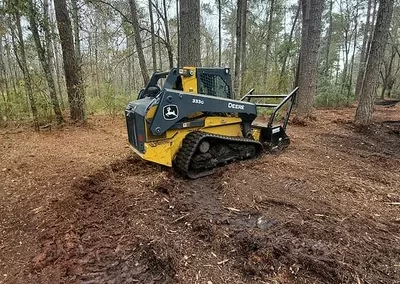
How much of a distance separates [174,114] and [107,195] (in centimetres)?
156

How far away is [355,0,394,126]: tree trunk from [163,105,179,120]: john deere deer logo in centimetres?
648

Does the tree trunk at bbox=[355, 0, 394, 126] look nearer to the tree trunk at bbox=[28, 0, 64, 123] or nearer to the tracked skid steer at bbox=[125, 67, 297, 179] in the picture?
the tracked skid steer at bbox=[125, 67, 297, 179]

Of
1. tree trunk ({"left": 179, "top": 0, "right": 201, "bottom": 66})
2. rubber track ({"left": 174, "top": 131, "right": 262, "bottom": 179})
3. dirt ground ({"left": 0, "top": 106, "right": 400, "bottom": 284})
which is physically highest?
tree trunk ({"left": 179, "top": 0, "right": 201, "bottom": 66})

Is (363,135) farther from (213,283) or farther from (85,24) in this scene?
(85,24)

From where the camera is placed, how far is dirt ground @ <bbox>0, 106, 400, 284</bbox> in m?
2.42

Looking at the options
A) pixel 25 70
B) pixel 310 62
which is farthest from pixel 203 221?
pixel 310 62

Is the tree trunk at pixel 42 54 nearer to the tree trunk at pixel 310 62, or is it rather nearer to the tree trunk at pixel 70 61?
the tree trunk at pixel 70 61

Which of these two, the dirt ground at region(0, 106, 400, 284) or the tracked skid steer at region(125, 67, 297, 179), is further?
the tracked skid steer at region(125, 67, 297, 179)

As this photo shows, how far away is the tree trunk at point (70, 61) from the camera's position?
346 inches

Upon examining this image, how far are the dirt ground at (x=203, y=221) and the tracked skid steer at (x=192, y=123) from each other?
302 mm

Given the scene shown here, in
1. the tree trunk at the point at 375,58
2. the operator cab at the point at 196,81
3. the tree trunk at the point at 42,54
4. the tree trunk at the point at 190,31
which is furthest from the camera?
the tree trunk at the point at 42,54

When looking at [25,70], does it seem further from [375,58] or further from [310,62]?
[375,58]

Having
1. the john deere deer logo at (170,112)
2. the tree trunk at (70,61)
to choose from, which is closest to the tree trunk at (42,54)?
the tree trunk at (70,61)

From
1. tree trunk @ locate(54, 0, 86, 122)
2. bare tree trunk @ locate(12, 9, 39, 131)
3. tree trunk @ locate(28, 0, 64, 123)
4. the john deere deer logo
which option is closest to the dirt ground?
the john deere deer logo
